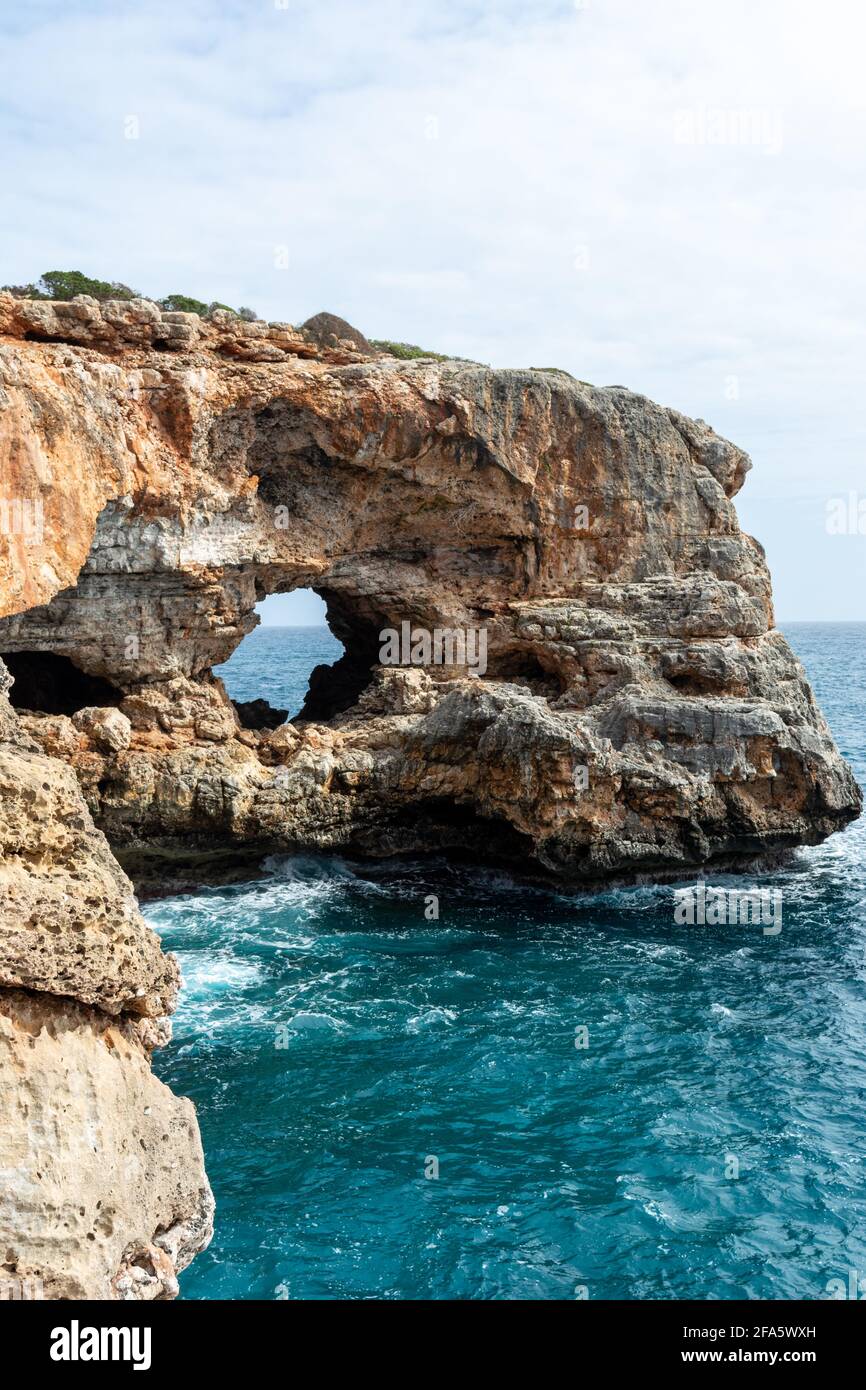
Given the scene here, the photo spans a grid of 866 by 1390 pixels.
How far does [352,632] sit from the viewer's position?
36375mm

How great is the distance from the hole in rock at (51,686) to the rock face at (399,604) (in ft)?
0.28

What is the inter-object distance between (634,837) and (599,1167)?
11703mm

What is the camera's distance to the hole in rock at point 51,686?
29.6 m

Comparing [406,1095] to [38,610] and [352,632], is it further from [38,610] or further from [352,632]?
[352,632]

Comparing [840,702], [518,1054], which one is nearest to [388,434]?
[518,1054]

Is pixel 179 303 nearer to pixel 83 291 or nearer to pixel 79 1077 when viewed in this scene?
pixel 83 291

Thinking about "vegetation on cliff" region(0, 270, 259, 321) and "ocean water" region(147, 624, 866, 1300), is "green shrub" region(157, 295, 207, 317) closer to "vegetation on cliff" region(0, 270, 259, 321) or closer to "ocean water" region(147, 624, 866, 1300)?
"vegetation on cliff" region(0, 270, 259, 321)

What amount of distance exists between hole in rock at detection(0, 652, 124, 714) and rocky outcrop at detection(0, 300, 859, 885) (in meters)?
0.13
